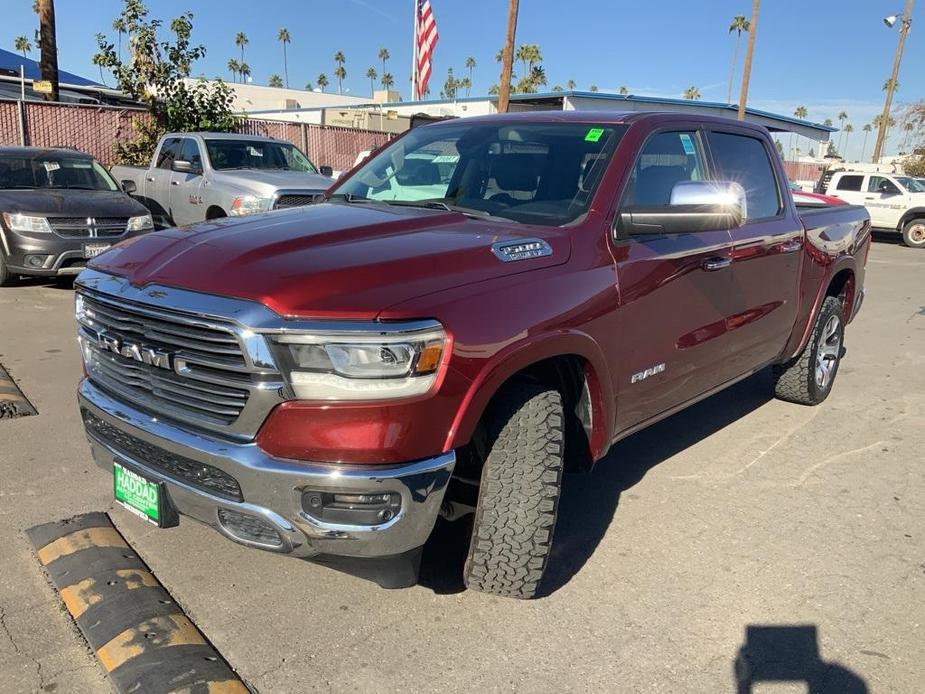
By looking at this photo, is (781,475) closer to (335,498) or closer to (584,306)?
(584,306)

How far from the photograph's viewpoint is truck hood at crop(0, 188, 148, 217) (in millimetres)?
8344

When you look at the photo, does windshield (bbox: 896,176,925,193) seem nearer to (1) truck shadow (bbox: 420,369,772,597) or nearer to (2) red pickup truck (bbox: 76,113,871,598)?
(1) truck shadow (bbox: 420,369,772,597)

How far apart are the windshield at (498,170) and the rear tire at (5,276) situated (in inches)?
247

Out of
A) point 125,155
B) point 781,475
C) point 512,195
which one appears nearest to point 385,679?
point 512,195

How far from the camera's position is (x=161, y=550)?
3.31m

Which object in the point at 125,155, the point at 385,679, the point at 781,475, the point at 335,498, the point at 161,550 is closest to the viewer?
the point at 335,498

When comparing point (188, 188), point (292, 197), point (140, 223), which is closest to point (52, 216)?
point (140, 223)

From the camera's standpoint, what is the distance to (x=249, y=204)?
9320 mm

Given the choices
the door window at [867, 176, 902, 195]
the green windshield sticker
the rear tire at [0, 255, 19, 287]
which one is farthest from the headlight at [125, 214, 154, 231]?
the door window at [867, 176, 902, 195]

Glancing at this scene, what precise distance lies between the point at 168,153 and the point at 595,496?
32.3 feet

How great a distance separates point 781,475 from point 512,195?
2336 mm

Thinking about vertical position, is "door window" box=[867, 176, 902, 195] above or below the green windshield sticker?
below

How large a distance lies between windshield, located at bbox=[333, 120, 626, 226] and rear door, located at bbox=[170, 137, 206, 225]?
22.5 feet

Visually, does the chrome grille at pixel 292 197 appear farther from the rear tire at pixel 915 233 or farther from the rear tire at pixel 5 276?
the rear tire at pixel 915 233
